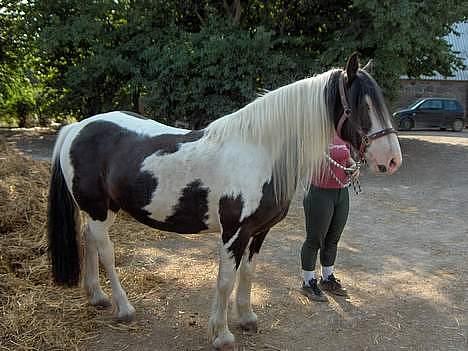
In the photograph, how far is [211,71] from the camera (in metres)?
8.96

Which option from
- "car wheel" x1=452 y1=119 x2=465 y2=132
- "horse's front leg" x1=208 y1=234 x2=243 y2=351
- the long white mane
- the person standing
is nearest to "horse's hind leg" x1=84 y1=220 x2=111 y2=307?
"horse's front leg" x1=208 y1=234 x2=243 y2=351

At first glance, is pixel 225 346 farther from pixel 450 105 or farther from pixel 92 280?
pixel 450 105

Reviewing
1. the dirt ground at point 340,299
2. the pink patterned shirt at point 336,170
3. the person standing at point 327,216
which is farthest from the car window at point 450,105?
the pink patterned shirt at point 336,170

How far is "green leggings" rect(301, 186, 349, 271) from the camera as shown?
128 inches

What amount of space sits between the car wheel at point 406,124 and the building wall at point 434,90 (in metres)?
5.98

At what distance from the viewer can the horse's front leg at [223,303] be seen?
2586 millimetres

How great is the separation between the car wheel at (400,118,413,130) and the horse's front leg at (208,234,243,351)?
1825 centimetres

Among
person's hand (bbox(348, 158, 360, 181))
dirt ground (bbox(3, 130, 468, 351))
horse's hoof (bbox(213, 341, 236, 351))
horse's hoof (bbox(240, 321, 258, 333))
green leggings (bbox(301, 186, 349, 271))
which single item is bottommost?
dirt ground (bbox(3, 130, 468, 351))

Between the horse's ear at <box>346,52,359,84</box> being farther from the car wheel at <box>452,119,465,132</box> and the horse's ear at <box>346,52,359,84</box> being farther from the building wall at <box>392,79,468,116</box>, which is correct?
the building wall at <box>392,79,468,116</box>

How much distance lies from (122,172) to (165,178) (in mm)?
309

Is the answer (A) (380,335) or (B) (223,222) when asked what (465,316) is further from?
(B) (223,222)

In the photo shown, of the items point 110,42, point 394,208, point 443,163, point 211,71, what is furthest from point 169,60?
point 443,163

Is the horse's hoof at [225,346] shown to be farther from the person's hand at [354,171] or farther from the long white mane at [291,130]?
the person's hand at [354,171]

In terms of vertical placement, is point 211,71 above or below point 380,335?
above
